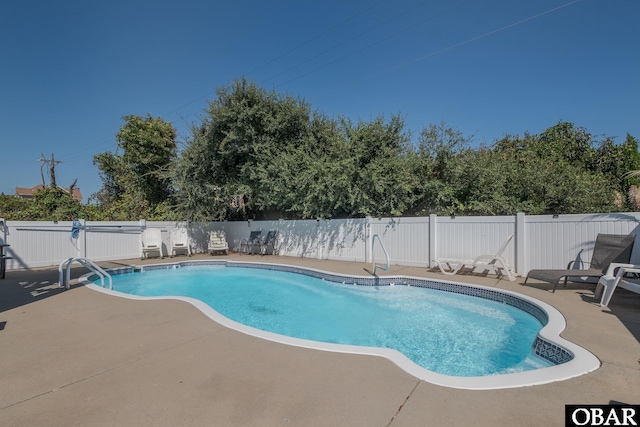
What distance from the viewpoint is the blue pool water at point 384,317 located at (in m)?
4.20

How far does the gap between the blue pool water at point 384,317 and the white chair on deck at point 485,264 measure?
1211 millimetres

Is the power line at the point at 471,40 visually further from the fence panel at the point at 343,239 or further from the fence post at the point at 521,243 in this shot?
the fence panel at the point at 343,239

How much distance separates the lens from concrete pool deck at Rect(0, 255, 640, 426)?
7.09 ft

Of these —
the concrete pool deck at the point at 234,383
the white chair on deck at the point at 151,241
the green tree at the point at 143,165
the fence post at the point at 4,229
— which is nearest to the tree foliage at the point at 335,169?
the green tree at the point at 143,165

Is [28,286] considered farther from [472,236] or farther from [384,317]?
[472,236]

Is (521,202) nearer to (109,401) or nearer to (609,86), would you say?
(609,86)

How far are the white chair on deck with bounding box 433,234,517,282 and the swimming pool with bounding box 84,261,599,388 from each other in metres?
1.02

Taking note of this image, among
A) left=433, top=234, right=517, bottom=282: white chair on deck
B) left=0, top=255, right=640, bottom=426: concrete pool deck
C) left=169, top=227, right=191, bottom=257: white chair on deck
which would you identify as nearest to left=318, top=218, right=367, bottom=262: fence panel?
left=433, top=234, right=517, bottom=282: white chair on deck

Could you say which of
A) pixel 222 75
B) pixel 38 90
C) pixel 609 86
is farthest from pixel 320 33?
pixel 38 90

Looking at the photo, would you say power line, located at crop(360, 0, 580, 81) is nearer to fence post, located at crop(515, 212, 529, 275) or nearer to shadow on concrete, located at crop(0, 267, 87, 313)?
fence post, located at crop(515, 212, 529, 275)

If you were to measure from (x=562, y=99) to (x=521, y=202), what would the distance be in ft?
23.5

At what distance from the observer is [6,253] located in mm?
9289

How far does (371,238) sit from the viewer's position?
10.2 meters

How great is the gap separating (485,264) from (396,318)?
121 inches
